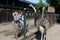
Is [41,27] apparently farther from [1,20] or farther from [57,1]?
[57,1]

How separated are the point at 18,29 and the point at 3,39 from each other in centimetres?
106

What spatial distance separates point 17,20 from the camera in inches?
451

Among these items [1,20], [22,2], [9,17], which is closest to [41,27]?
[1,20]

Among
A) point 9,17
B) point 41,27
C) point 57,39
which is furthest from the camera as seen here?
point 9,17

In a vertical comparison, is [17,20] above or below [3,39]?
above

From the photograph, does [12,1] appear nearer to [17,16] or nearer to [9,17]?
[9,17]

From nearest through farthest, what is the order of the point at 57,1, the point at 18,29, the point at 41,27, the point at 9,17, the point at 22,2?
the point at 41,27, the point at 18,29, the point at 9,17, the point at 57,1, the point at 22,2

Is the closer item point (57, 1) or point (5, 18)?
point (5, 18)

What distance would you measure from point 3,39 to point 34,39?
5.76 feet

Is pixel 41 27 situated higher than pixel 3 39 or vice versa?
pixel 41 27

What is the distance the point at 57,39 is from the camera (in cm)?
1188

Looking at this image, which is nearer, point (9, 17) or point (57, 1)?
point (9, 17)

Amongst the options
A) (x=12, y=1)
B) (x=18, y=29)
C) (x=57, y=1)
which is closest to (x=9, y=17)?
(x=57, y=1)

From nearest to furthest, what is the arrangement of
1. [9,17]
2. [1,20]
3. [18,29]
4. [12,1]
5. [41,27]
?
[41,27]
[18,29]
[1,20]
[9,17]
[12,1]
